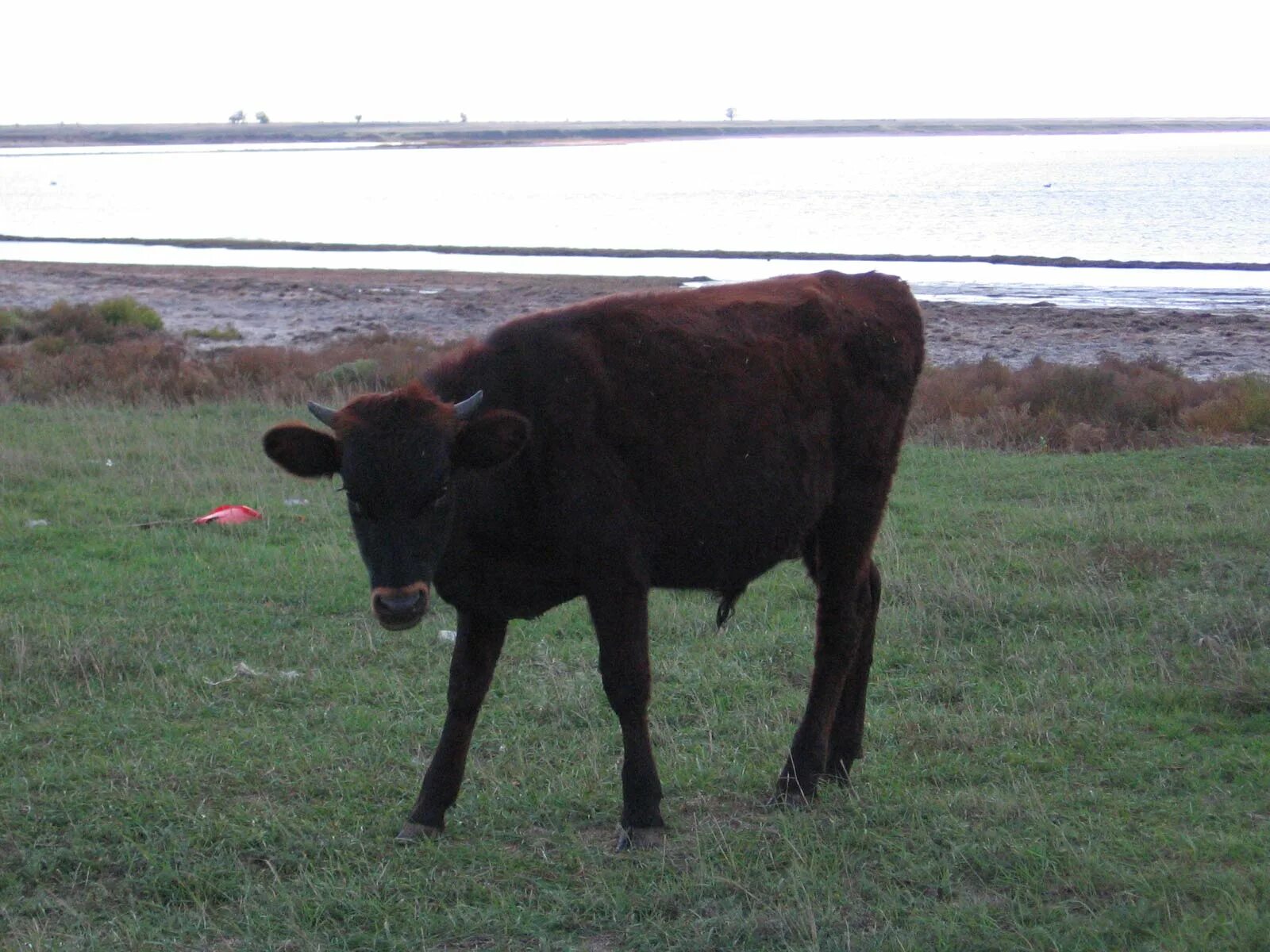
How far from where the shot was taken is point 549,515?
215 inches

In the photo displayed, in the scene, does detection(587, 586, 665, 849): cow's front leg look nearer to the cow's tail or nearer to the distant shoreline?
the cow's tail

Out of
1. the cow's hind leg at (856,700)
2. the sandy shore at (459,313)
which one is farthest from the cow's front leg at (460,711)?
the sandy shore at (459,313)

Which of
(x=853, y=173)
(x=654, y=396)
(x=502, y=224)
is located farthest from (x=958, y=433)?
(x=853, y=173)

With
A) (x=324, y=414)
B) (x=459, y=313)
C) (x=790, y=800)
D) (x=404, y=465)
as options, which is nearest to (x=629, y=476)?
(x=404, y=465)

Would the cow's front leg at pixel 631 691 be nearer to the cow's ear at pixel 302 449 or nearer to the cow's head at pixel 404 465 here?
the cow's head at pixel 404 465

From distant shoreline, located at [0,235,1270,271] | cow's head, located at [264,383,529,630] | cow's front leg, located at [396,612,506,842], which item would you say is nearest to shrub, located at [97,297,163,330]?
cow's front leg, located at [396,612,506,842]

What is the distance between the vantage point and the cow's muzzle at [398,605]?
5.06m

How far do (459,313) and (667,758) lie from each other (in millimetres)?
25809

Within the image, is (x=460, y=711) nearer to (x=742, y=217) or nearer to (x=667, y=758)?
(x=667, y=758)

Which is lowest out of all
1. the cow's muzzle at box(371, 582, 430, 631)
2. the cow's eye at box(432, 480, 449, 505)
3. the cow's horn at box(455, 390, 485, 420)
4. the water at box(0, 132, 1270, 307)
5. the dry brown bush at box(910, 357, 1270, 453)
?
the water at box(0, 132, 1270, 307)

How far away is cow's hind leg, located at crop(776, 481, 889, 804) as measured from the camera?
615 cm

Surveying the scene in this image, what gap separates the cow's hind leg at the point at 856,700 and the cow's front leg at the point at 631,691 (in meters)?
0.94

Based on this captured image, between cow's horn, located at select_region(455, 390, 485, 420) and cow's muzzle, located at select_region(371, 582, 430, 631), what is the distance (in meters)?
0.63

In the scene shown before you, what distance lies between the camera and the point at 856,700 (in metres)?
6.47
